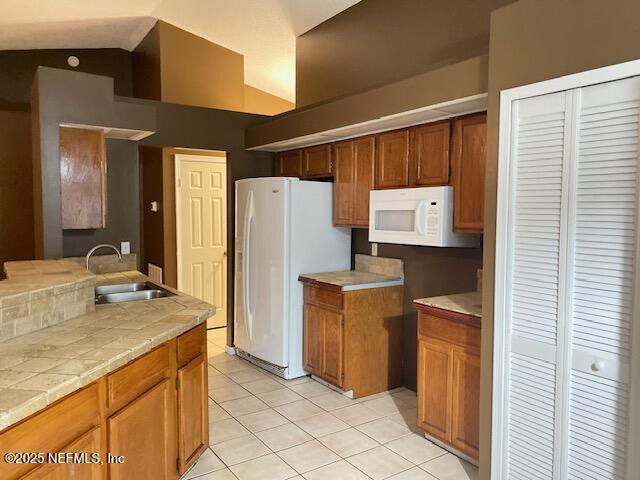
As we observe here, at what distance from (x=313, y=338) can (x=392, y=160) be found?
5.29 ft

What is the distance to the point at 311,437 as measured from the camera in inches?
121

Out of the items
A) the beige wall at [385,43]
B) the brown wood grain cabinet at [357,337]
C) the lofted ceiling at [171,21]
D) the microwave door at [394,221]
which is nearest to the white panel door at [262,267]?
the brown wood grain cabinet at [357,337]

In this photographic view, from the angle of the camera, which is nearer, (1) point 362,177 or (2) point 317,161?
(1) point 362,177

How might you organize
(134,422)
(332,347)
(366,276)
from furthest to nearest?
(366,276) → (332,347) → (134,422)

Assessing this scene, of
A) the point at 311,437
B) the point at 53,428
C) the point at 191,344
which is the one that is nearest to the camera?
the point at 53,428

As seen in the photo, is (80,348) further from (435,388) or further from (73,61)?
(73,61)

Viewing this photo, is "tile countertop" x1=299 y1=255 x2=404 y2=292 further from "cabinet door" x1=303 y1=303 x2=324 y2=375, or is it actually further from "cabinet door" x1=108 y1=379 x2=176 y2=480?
"cabinet door" x1=108 y1=379 x2=176 y2=480

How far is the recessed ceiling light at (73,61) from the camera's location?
570cm

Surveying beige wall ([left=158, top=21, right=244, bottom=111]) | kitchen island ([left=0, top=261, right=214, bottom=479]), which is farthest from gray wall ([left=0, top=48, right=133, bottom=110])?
kitchen island ([left=0, top=261, right=214, bottom=479])

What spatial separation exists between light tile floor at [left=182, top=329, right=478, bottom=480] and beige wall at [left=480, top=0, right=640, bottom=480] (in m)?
0.50

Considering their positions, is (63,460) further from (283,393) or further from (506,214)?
(283,393)

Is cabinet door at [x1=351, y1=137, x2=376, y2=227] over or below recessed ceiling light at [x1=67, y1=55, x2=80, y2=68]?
below

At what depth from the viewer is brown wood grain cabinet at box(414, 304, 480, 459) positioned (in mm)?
2680

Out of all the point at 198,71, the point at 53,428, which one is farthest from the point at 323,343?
the point at 198,71
